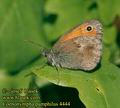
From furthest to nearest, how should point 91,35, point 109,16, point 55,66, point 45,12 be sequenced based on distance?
point 45,12, point 109,16, point 91,35, point 55,66

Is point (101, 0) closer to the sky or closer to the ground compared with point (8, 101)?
closer to the sky

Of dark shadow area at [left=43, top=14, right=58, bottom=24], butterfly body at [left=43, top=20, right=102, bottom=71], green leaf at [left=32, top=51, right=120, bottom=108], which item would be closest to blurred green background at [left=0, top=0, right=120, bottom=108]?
dark shadow area at [left=43, top=14, right=58, bottom=24]

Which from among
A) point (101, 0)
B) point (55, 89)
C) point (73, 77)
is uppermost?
point (101, 0)

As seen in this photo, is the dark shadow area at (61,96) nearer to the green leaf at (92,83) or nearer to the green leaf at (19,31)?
the green leaf at (92,83)

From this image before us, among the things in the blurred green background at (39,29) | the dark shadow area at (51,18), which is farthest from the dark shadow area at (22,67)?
the dark shadow area at (51,18)

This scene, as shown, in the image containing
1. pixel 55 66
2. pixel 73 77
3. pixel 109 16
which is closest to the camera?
pixel 73 77

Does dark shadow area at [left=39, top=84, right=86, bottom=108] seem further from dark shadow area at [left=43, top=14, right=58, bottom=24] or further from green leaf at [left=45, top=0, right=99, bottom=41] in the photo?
dark shadow area at [left=43, top=14, right=58, bottom=24]

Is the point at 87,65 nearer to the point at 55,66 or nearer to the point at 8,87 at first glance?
the point at 55,66

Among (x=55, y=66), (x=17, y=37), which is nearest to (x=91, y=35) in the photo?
(x=55, y=66)
